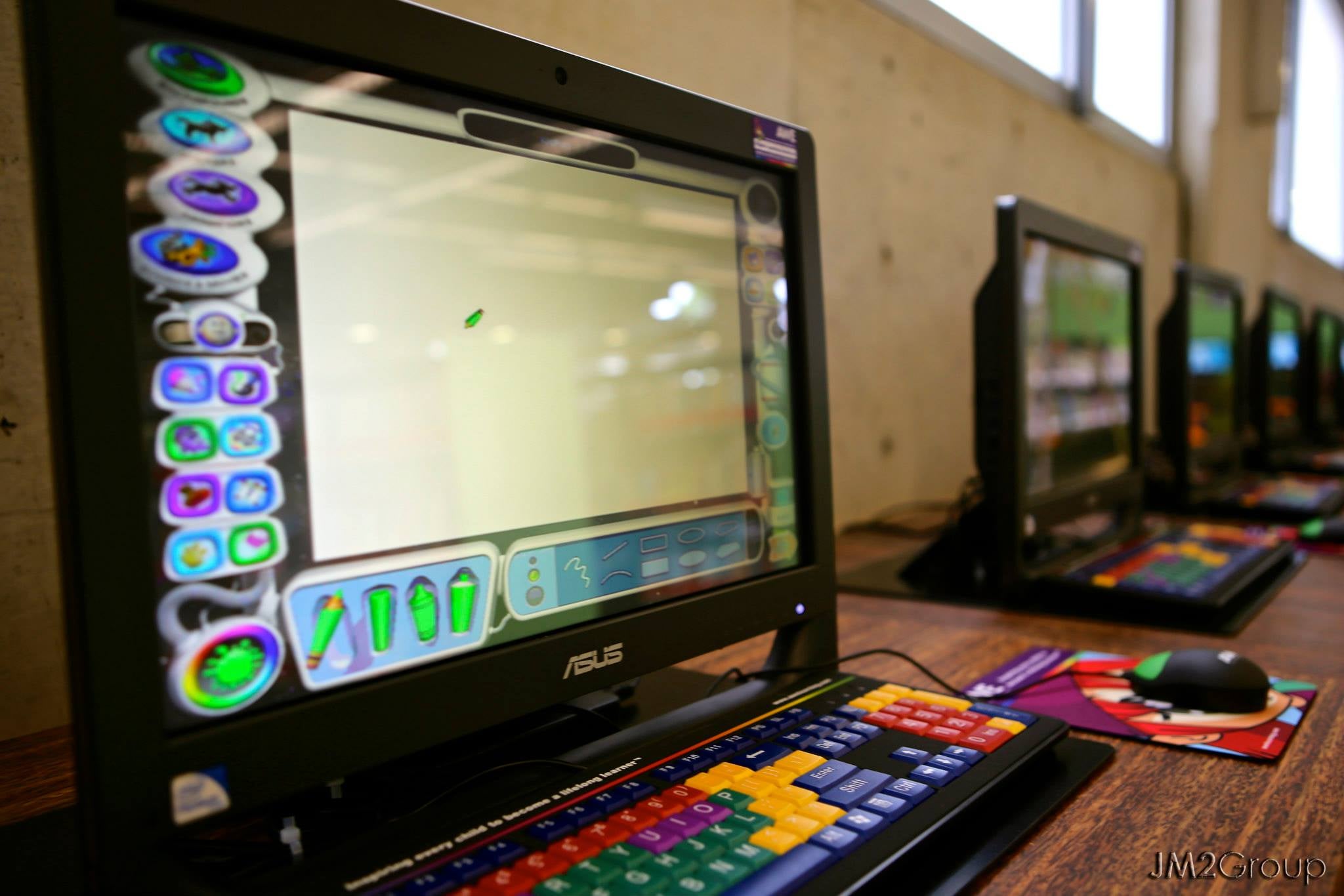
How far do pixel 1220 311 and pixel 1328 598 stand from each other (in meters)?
0.98

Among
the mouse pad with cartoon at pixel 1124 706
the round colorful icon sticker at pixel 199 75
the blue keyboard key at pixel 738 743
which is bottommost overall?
the mouse pad with cartoon at pixel 1124 706

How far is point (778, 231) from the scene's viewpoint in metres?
0.64

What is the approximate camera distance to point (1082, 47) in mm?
2416

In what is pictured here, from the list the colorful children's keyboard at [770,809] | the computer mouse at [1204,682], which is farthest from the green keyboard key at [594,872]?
the computer mouse at [1204,682]

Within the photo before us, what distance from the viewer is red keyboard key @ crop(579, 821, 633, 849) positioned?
0.39 metres

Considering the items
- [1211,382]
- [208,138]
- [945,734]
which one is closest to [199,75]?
[208,138]

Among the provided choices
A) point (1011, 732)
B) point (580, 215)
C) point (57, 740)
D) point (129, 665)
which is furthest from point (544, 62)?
point (57, 740)

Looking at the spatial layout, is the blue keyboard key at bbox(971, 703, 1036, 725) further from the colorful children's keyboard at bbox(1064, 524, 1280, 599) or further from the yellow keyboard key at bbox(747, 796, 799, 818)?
the colorful children's keyboard at bbox(1064, 524, 1280, 599)

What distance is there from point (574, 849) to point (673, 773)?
9cm

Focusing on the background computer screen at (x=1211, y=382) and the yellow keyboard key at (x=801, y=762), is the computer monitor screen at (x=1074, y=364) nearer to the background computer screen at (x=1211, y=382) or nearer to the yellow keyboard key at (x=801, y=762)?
the background computer screen at (x=1211, y=382)

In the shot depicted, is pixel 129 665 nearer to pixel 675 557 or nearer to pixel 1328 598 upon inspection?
pixel 675 557

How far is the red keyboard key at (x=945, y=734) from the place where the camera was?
0.52m

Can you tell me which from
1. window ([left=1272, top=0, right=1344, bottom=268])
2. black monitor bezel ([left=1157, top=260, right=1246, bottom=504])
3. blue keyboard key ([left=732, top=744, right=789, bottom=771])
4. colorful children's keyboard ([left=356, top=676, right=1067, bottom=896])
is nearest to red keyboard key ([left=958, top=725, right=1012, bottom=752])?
colorful children's keyboard ([left=356, top=676, right=1067, bottom=896])

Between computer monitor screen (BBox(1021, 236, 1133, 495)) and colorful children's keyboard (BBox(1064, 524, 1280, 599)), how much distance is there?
0.11m
